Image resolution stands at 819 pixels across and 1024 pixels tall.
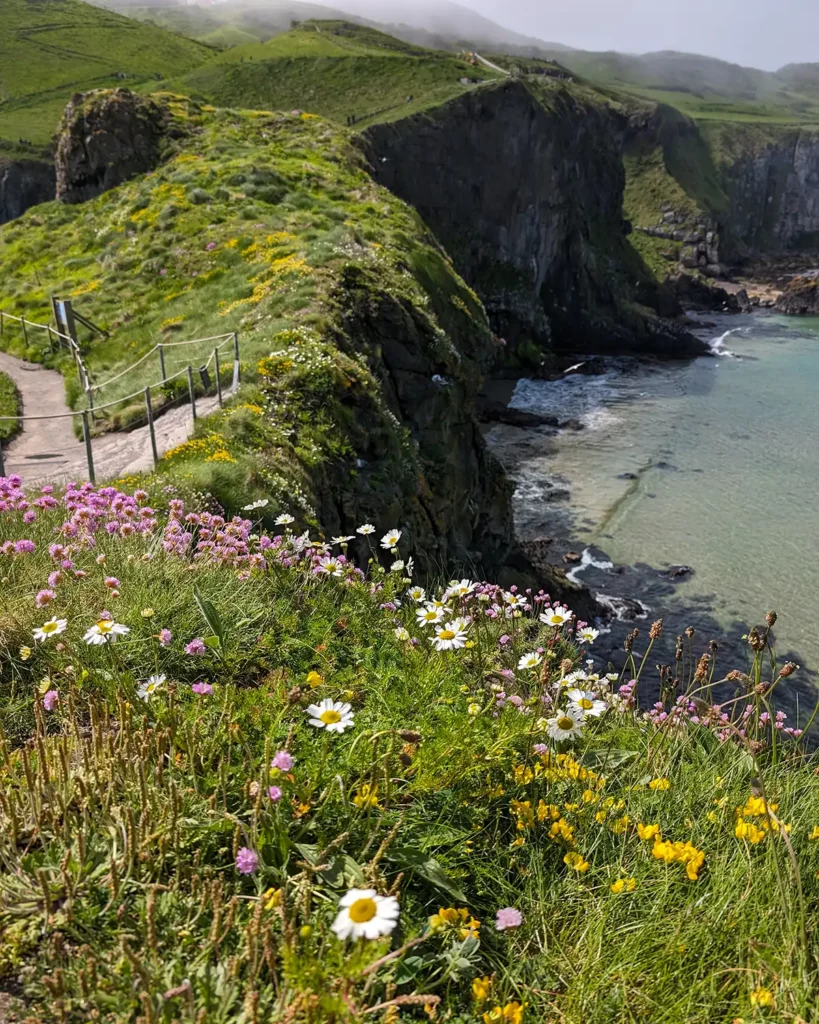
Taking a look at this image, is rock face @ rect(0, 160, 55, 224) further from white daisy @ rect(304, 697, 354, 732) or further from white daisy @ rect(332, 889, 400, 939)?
white daisy @ rect(332, 889, 400, 939)

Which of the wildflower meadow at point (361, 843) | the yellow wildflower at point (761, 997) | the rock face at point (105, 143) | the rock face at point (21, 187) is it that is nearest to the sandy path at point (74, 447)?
the wildflower meadow at point (361, 843)

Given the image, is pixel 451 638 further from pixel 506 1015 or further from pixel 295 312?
pixel 295 312

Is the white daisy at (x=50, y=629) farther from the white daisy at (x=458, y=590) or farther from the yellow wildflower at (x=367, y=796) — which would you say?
the white daisy at (x=458, y=590)

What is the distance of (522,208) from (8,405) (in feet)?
198

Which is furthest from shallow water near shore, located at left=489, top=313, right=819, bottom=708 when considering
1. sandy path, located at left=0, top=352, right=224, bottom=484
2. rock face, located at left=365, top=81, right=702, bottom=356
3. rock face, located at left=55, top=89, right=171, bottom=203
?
rock face, located at left=55, top=89, right=171, bottom=203

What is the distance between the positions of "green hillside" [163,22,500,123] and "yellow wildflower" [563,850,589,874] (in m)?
66.3

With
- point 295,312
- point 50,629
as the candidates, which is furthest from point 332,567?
point 295,312

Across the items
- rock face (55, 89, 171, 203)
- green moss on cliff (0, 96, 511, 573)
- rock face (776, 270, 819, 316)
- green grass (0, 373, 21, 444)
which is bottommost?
rock face (776, 270, 819, 316)

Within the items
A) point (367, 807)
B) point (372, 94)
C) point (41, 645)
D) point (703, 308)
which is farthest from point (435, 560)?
point (703, 308)

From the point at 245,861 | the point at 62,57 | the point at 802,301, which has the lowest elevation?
the point at 802,301

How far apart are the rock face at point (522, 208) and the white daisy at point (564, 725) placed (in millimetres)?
55963

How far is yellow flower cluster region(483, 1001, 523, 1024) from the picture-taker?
82.3 inches

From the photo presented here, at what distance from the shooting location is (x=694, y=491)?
32406 millimetres

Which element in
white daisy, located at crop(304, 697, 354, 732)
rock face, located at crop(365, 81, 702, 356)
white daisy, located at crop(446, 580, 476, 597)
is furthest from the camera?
rock face, located at crop(365, 81, 702, 356)
